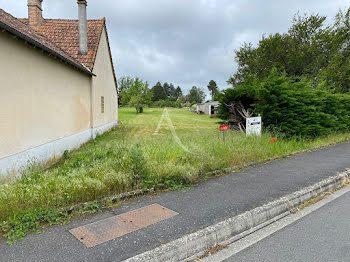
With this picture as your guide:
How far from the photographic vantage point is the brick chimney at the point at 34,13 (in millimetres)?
13318

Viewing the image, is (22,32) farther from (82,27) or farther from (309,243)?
(309,243)

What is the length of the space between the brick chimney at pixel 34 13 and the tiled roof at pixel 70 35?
334mm

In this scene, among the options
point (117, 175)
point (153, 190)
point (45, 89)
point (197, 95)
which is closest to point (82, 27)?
point (45, 89)

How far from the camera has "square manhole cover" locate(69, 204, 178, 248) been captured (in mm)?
3170

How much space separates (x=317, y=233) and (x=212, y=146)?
4.40 metres

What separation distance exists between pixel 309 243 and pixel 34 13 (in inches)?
655

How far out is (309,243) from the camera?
320 centimetres

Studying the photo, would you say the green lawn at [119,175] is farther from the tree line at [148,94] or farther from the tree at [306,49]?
the tree at [306,49]

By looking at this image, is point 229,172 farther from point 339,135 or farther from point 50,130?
point 339,135

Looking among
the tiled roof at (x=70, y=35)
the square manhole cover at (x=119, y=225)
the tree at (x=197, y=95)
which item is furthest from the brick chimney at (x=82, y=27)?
the tree at (x=197, y=95)

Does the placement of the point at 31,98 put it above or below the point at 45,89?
below

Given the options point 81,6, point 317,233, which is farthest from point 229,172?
point 81,6

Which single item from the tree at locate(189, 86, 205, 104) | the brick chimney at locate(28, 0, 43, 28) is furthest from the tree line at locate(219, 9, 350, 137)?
the tree at locate(189, 86, 205, 104)

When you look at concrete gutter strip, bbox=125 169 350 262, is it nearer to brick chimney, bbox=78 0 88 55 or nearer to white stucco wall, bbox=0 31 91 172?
white stucco wall, bbox=0 31 91 172
